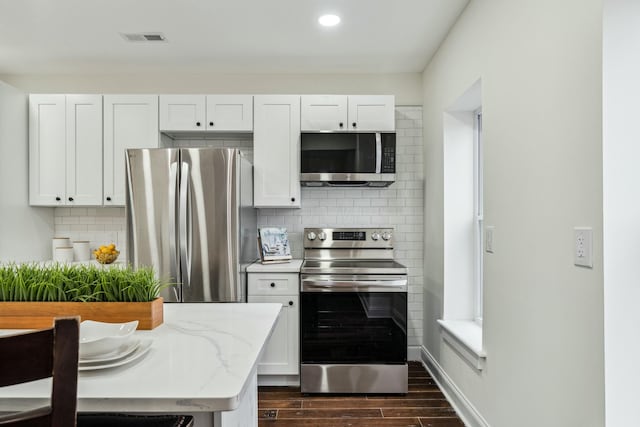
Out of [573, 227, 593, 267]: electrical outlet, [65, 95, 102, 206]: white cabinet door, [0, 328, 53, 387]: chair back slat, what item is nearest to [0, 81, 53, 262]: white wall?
[65, 95, 102, 206]: white cabinet door

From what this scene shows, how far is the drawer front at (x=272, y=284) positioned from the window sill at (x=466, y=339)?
109 centimetres

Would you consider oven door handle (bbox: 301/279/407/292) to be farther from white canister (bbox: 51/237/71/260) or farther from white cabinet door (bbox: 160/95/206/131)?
white canister (bbox: 51/237/71/260)

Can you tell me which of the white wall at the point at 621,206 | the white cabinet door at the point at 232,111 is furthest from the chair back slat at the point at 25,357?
the white cabinet door at the point at 232,111

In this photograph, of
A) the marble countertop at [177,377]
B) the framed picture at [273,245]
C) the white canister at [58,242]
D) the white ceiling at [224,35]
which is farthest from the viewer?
the white canister at [58,242]

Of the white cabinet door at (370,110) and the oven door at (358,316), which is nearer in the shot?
the oven door at (358,316)

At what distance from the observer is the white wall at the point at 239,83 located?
3.94 metres

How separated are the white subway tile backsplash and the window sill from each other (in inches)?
34.5

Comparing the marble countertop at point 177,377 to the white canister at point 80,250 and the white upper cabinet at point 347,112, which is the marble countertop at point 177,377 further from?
the white canister at point 80,250

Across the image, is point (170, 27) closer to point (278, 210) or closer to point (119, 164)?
point (119, 164)

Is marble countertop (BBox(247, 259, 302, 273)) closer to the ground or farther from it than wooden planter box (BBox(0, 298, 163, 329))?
closer to the ground

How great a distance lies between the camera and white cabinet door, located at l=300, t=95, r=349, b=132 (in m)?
3.63

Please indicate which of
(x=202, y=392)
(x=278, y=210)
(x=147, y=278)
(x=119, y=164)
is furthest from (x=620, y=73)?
(x=119, y=164)

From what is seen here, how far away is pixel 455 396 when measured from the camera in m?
2.91

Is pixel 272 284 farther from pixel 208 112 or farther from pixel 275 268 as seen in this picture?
pixel 208 112
